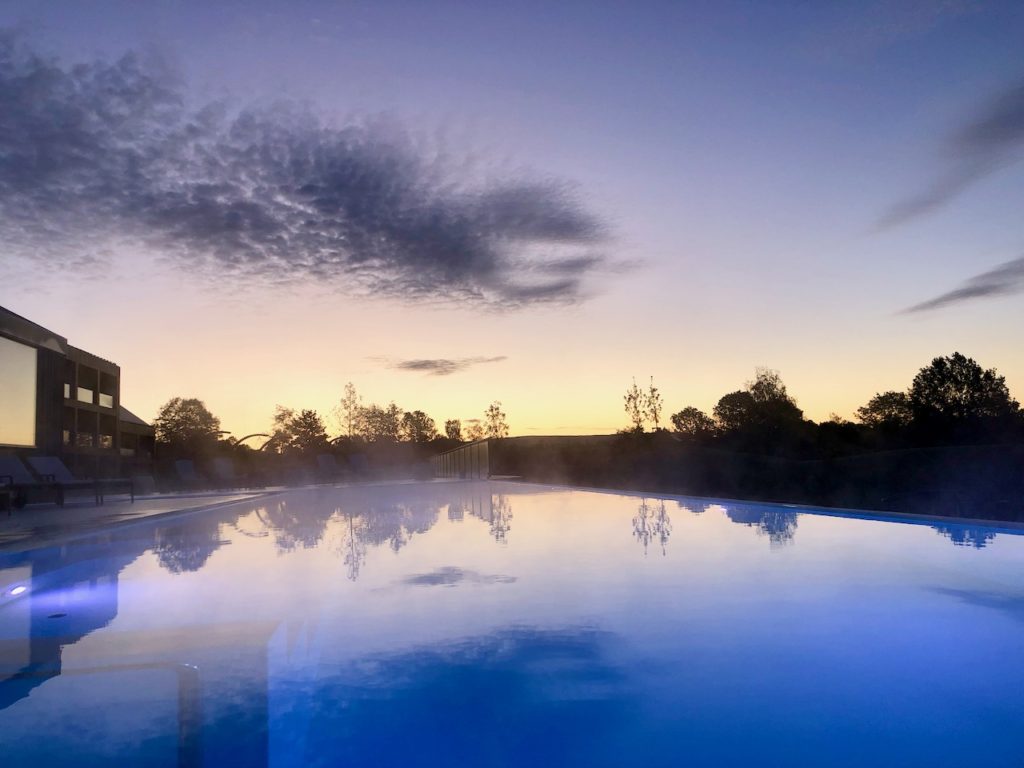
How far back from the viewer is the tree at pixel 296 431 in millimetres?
41031

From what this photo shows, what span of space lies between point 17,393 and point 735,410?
129 ft

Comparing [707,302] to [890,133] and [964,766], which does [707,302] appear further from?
[964,766]

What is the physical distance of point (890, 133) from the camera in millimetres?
10234

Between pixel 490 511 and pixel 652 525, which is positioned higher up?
pixel 490 511

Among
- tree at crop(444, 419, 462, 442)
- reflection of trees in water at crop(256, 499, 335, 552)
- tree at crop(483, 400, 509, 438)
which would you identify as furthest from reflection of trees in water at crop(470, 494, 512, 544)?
tree at crop(444, 419, 462, 442)

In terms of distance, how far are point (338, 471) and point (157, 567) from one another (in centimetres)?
2115

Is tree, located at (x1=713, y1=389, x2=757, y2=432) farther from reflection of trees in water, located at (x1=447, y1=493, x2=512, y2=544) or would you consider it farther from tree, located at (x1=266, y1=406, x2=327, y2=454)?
reflection of trees in water, located at (x1=447, y1=493, x2=512, y2=544)

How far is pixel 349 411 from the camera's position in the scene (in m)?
43.1

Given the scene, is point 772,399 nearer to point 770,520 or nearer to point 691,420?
point 691,420

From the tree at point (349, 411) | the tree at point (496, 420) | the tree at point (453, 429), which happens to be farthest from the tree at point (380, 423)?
the tree at point (496, 420)

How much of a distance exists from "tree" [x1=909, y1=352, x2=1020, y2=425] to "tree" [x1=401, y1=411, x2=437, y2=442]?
32.4 meters

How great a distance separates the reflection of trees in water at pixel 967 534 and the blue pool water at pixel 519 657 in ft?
0.50

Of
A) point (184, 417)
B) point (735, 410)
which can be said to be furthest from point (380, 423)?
point (735, 410)

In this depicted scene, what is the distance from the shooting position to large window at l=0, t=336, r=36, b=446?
43.3ft
